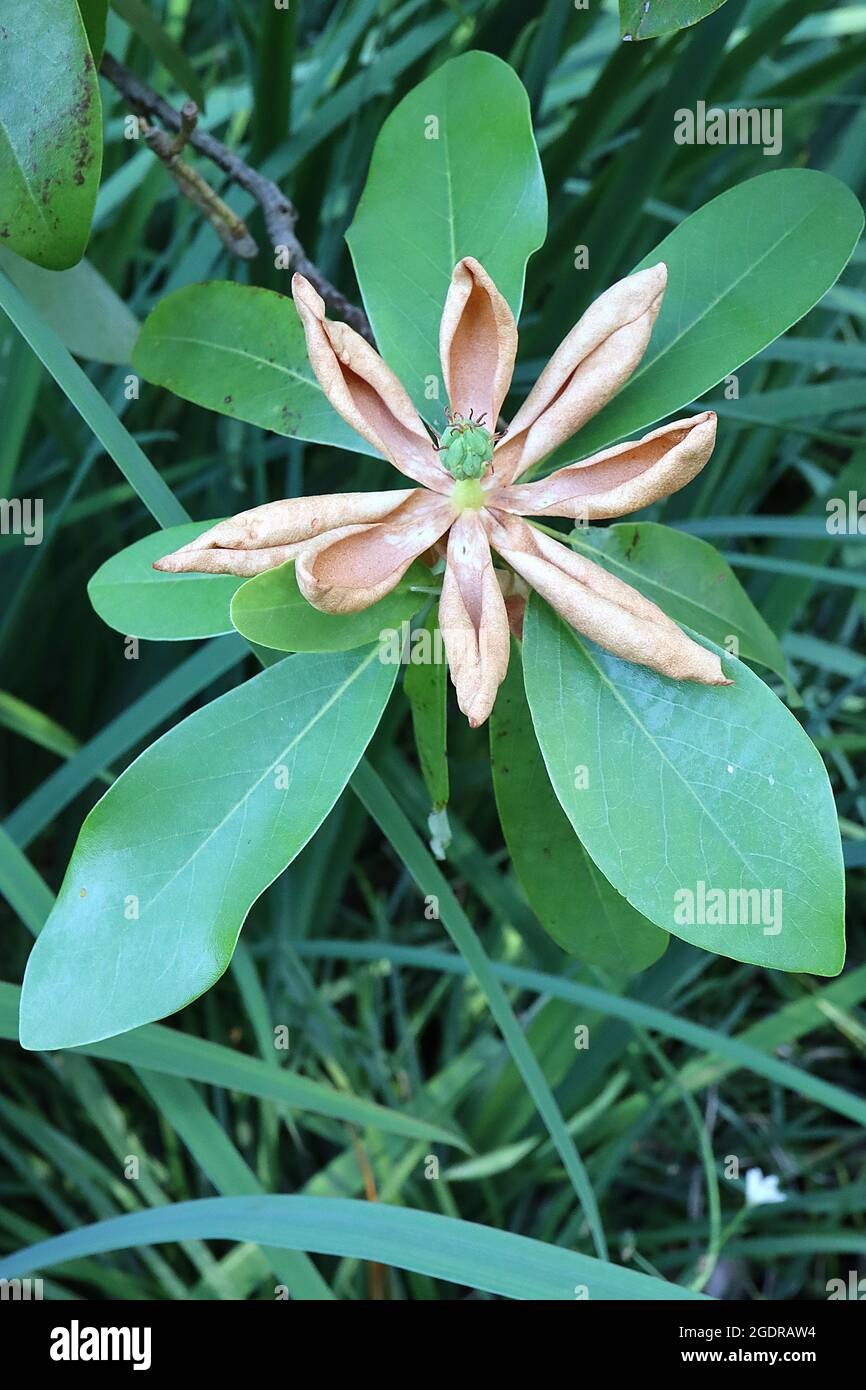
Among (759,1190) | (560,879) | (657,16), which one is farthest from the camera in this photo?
(759,1190)

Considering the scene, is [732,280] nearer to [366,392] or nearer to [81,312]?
[366,392]

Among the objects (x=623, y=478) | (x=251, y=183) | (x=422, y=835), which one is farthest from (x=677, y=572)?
(x=422, y=835)

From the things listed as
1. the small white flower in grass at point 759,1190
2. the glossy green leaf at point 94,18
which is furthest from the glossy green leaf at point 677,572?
the small white flower in grass at point 759,1190

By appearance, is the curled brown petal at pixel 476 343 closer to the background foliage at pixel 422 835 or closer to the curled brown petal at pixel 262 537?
the curled brown petal at pixel 262 537

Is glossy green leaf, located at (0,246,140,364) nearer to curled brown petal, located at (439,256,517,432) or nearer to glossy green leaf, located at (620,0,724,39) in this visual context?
curled brown petal, located at (439,256,517,432)

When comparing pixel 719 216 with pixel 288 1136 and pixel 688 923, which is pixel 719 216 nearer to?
pixel 688 923

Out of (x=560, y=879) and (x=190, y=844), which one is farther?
(x=560, y=879)
